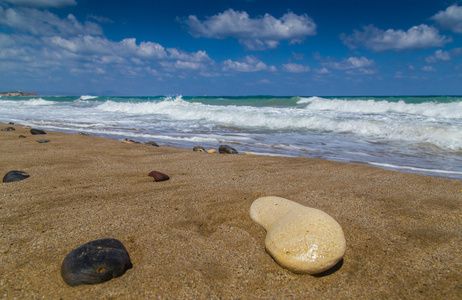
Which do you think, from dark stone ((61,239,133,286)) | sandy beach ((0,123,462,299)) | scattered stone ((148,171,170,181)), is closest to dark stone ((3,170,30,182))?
sandy beach ((0,123,462,299))

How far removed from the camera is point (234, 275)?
167cm

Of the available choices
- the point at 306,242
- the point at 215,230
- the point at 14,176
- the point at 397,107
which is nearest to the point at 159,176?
the point at 215,230

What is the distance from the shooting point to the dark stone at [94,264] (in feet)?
4.99

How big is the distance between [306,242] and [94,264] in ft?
3.89

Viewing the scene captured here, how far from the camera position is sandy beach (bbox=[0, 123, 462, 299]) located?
1.57m

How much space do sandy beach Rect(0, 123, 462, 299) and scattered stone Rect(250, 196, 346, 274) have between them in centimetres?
8

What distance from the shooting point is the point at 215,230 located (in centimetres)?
216

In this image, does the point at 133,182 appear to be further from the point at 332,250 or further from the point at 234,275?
the point at 332,250

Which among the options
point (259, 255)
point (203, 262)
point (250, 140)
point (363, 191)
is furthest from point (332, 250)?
point (250, 140)

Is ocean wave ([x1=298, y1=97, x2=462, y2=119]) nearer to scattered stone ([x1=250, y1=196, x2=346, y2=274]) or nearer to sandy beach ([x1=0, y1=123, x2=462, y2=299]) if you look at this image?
sandy beach ([x1=0, y1=123, x2=462, y2=299])

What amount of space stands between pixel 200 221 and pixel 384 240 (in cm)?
135

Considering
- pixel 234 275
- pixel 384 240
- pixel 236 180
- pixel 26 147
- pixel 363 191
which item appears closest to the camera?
pixel 234 275

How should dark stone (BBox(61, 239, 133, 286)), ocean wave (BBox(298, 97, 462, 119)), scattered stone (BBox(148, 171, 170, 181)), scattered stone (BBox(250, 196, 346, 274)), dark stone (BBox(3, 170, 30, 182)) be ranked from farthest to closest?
1. ocean wave (BBox(298, 97, 462, 119))
2. scattered stone (BBox(148, 171, 170, 181))
3. dark stone (BBox(3, 170, 30, 182))
4. scattered stone (BBox(250, 196, 346, 274))
5. dark stone (BBox(61, 239, 133, 286))

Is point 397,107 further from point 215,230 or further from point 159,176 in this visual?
point 215,230
